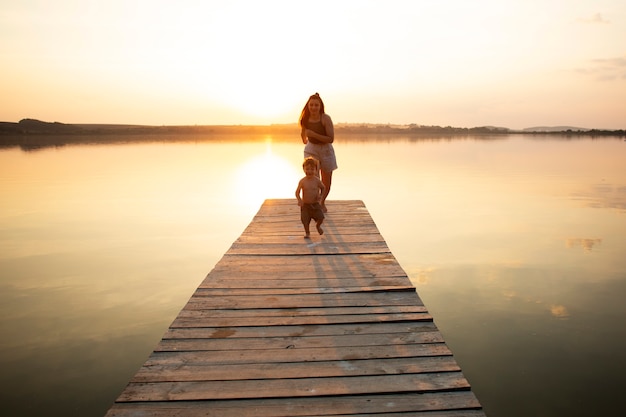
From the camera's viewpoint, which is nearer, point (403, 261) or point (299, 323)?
point (299, 323)

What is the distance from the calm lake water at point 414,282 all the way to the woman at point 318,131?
280 centimetres

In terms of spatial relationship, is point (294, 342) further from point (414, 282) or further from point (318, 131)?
point (318, 131)

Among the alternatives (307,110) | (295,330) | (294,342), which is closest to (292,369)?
(294,342)

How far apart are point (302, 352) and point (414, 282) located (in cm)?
484

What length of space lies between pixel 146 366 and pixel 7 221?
1321 centimetres

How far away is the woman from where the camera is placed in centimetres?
753

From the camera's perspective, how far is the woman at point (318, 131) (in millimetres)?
7529

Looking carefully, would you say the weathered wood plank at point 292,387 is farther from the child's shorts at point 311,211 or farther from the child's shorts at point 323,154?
the child's shorts at point 323,154

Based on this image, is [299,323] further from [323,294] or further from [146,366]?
[146,366]

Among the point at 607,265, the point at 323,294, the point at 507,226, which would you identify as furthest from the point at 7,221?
the point at 607,265

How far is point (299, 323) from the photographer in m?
3.79

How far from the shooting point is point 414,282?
7707 mm

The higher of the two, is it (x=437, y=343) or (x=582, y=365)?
(x=437, y=343)

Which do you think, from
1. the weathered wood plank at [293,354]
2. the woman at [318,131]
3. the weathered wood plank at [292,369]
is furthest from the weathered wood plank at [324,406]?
the woman at [318,131]
